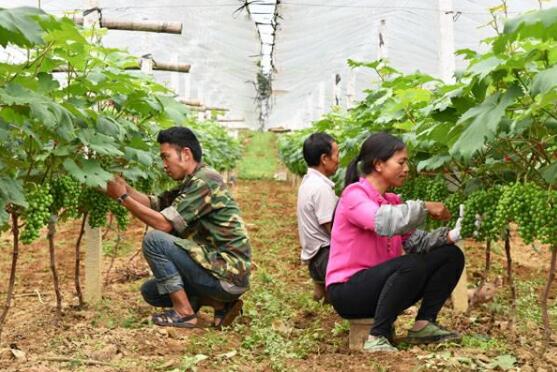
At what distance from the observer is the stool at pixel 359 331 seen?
13.5ft

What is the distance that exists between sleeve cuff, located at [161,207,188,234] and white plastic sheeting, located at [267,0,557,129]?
3.04m

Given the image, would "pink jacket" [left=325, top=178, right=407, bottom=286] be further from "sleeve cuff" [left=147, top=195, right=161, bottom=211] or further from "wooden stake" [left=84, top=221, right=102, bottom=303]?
"wooden stake" [left=84, top=221, right=102, bottom=303]

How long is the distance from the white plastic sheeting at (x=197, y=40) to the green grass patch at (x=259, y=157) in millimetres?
3407

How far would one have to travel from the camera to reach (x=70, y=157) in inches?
153

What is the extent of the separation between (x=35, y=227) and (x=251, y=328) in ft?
5.90

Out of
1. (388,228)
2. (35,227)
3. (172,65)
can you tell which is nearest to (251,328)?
(388,228)

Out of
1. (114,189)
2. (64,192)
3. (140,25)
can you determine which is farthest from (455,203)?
(140,25)

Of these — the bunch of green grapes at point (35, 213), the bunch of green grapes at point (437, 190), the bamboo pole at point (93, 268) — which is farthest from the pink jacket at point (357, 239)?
the bamboo pole at point (93, 268)

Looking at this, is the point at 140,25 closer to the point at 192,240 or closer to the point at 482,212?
the point at 192,240

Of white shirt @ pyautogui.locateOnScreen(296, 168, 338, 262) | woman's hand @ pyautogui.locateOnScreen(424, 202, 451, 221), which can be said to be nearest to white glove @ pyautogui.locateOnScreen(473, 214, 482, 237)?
woman's hand @ pyautogui.locateOnScreen(424, 202, 451, 221)

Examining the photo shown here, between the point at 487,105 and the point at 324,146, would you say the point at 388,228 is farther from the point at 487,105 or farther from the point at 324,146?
the point at 324,146

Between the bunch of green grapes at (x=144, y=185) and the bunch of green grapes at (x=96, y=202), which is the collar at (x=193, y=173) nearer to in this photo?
the bunch of green grapes at (x=96, y=202)

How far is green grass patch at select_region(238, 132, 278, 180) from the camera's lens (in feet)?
88.9

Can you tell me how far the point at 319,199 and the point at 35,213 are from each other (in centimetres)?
241
